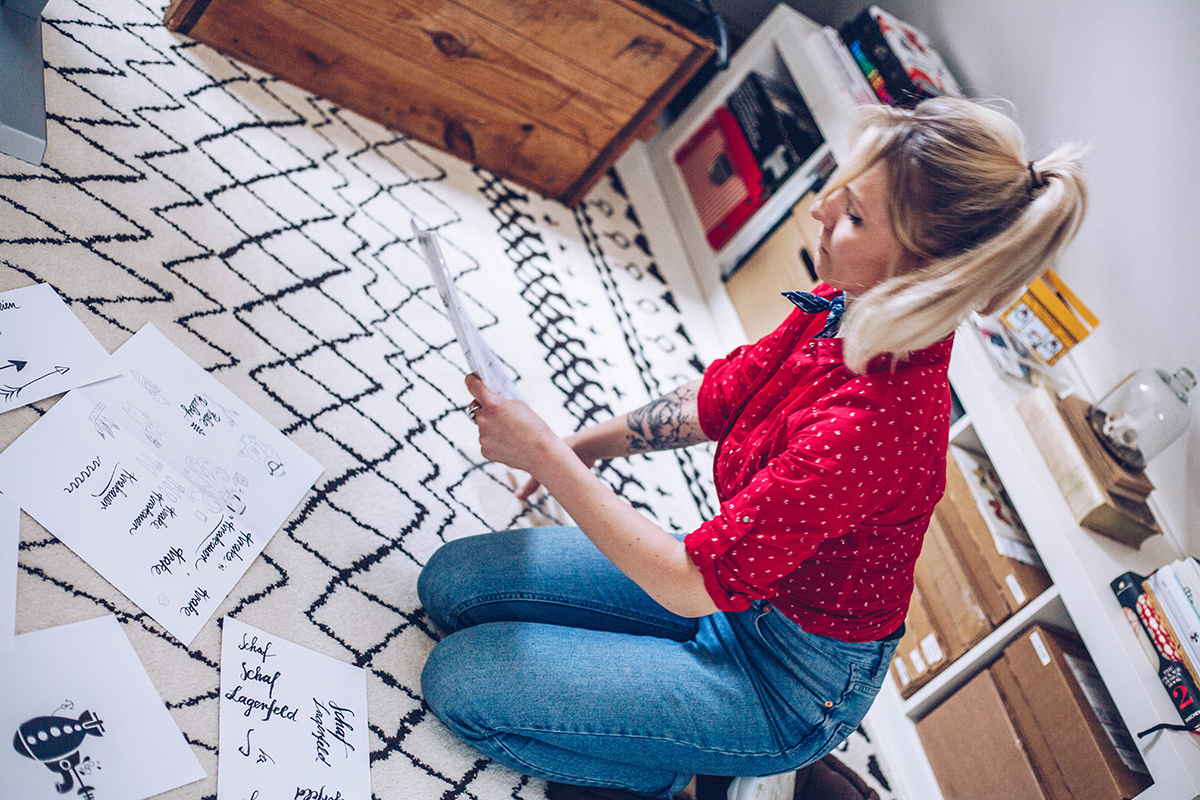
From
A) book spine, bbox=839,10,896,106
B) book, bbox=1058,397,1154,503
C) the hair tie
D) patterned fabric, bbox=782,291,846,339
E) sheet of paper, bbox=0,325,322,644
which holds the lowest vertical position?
sheet of paper, bbox=0,325,322,644

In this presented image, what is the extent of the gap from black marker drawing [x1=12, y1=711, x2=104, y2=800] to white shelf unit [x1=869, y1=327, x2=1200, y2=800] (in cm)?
120

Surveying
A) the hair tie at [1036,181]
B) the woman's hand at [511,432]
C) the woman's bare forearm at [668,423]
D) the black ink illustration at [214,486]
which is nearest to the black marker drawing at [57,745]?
the black ink illustration at [214,486]

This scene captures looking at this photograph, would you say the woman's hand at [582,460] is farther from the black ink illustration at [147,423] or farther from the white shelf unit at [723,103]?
the white shelf unit at [723,103]

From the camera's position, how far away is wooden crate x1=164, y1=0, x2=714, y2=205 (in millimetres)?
1384

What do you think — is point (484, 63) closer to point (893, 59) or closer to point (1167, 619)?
point (893, 59)

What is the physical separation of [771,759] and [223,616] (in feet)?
2.20

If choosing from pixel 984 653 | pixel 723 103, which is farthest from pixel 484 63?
pixel 984 653

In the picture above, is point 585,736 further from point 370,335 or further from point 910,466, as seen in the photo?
point 370,335

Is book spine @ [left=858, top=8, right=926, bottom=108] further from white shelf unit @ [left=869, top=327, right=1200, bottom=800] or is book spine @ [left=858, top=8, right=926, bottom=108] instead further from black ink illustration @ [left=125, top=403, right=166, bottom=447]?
black ink illustration @ [left=125, top=403, right=166, bottom=447]

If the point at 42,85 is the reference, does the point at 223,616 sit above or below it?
below

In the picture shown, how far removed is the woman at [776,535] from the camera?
700mm

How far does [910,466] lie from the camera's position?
0.73 m

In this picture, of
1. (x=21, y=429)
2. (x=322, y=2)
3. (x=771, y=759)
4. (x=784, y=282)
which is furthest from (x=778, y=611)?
(x=322, y=2)

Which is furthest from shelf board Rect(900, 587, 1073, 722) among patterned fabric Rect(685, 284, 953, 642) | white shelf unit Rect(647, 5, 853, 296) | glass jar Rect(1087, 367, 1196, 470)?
white shelf unit Rect(647, 5, 853, 296)
